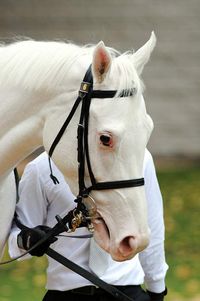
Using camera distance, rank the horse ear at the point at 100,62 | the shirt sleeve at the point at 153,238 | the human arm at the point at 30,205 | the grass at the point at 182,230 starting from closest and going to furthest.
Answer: the horse ear at the point at 100,62 < the human arm at the point at 30,205 < the shirt sleeve at the point at 153,238 < the grass at the point at 182,230

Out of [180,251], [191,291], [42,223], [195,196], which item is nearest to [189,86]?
[195,196]

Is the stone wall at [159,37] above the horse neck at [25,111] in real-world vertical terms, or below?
below

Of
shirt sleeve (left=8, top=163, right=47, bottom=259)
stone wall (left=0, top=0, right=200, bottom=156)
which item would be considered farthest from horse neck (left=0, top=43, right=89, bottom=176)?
stone wall (left=0, top=0, right=200, bottom=156)

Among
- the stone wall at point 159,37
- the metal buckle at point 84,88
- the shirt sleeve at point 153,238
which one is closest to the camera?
the metal buckle at point 84,88

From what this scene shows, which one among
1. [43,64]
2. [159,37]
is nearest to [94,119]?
[43,64]

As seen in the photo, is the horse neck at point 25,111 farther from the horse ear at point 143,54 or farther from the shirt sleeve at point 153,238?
the shirt sleeve at point 153,238

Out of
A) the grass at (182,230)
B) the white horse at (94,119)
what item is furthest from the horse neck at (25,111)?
the grass at (182,230)

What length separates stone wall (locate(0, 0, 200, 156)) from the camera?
12.1 metres

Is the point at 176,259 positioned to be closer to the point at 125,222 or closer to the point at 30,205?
the point at 30,205

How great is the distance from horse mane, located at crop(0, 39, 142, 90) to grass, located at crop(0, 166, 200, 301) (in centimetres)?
370

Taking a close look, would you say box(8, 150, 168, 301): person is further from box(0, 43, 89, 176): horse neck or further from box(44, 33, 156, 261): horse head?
box(44, 33, 156, 261): horse head

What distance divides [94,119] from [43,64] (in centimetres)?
32

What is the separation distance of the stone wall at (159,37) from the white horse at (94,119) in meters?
8.61

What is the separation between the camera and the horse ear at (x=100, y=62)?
127 inches
